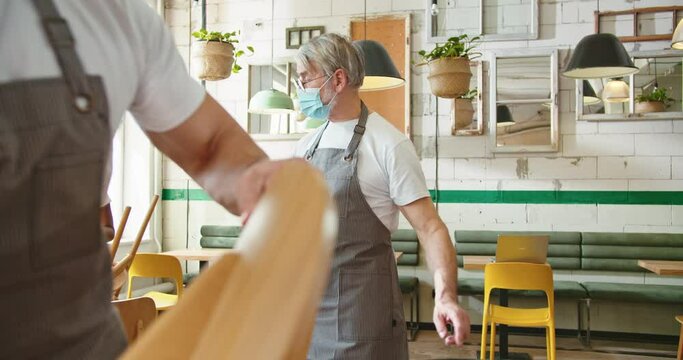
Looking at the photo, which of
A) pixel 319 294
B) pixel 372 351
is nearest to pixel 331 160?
pixel 372 351

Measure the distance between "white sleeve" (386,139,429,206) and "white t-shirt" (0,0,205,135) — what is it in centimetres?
117

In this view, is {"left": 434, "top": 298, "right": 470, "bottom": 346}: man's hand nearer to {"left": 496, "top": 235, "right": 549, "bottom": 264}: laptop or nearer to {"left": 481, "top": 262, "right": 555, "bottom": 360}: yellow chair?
{"left": 481, "top": 262, "right": 555, "bottom": 360}: yellow chair

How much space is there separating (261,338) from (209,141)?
2.10ft

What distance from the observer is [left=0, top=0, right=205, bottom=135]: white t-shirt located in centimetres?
68

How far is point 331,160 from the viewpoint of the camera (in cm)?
216

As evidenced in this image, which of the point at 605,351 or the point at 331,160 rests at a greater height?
the point at 331,160

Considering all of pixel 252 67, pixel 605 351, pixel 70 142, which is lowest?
pixel 605 351

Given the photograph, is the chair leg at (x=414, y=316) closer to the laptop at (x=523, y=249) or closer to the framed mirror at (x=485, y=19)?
the laptop at (x=523, y=249)

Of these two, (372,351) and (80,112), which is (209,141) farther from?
(372,351)

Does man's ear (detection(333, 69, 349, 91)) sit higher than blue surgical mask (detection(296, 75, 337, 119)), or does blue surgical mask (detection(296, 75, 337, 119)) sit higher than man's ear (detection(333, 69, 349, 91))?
man's ear (detection(333, 69, 349, 91))

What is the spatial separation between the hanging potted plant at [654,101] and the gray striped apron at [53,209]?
6.44 meters

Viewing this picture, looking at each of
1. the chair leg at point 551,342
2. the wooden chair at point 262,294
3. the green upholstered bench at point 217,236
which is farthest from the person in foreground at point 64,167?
the green upholstered bench at point 217,236

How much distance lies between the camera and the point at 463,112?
257 inches

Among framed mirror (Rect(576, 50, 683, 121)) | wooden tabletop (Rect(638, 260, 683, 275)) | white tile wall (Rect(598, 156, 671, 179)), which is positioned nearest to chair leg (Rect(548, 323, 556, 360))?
wooden tabletop (Rect(638, 260, 683, 275))
